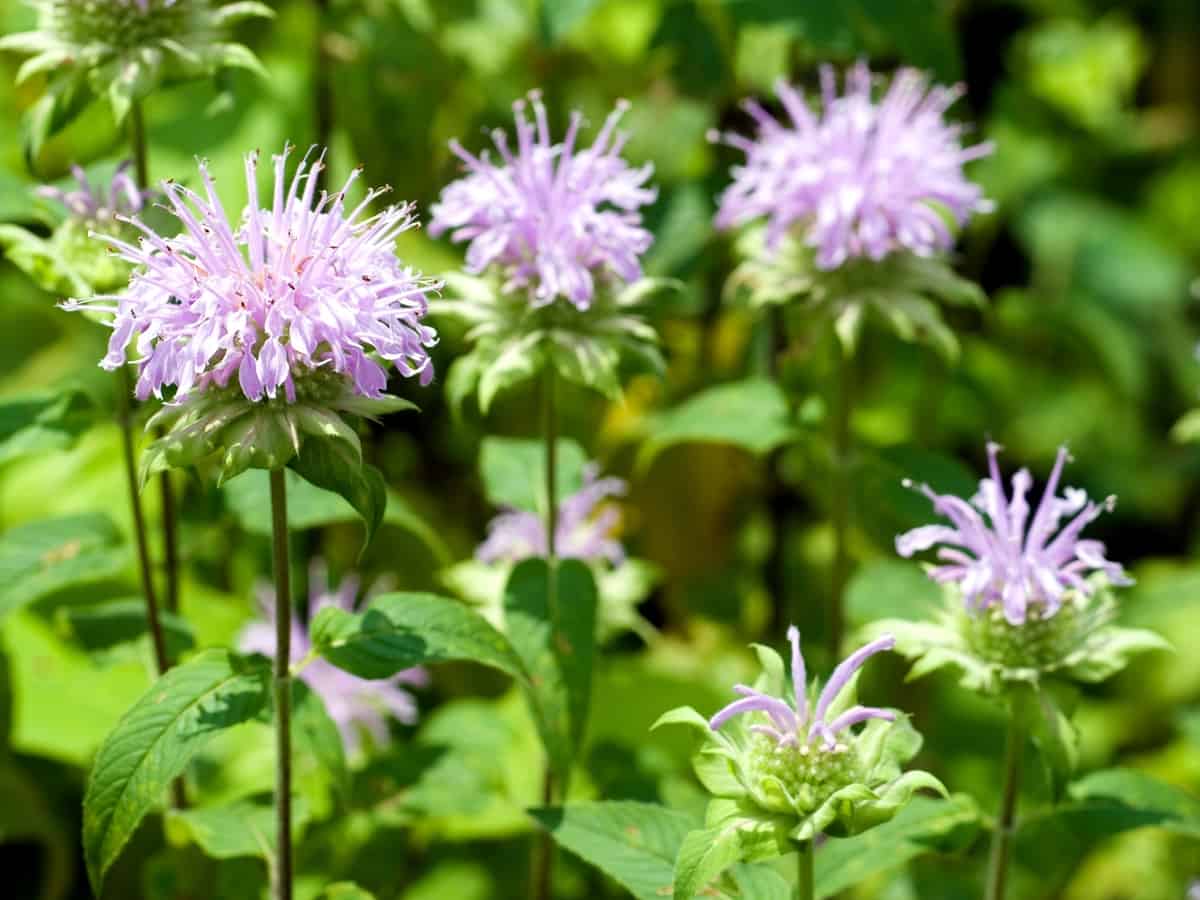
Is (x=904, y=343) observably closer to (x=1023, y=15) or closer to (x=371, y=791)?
(x=1023, y=15)

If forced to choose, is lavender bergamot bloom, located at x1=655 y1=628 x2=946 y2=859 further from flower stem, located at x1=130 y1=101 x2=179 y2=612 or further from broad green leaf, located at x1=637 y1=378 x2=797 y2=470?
flower stem, located at x1=130 y1=101 x2=179 y2=612

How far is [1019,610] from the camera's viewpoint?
5.34 ft

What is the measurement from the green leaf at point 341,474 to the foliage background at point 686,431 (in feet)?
1.75

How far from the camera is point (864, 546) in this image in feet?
10.8

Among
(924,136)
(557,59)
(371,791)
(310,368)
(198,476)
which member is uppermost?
(557,59)

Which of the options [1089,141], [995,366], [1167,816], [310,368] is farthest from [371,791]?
[1089,141]

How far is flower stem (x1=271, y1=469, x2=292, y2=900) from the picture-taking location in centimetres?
147

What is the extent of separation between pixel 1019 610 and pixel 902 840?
0.98 feet

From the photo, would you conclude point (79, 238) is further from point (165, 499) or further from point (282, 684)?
point (282, 684)

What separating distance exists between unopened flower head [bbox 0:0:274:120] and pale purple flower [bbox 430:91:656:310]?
33 centimetres

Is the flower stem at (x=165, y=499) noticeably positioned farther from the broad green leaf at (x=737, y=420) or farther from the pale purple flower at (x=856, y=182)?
the pale purple flower at (x=856, y=182)

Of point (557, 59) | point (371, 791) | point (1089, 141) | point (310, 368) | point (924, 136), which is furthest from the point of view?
point (1089, 141)

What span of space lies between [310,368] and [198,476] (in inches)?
6.6

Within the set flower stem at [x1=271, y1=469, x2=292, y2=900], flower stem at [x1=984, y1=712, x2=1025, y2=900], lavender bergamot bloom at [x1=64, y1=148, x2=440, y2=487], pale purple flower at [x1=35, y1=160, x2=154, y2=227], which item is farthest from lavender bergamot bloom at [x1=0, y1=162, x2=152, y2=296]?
flower stem at [x1=984, y1=712, x2=1025, y2=900]
